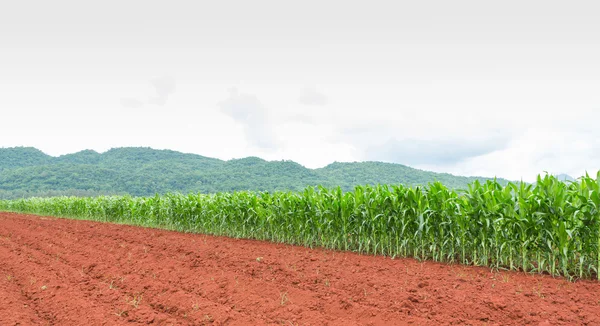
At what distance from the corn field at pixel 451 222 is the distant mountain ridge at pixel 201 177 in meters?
40.0

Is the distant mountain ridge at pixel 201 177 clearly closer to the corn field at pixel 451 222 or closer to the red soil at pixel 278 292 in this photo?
the corn field at pixel 451 222

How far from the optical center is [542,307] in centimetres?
483

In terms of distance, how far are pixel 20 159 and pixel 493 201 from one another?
122334 millimetres

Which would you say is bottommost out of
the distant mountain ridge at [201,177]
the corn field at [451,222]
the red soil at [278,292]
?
the red soil at [278,292]

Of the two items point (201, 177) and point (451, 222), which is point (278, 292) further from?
point (201, 177)

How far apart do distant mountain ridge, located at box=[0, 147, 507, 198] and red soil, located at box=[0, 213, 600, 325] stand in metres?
43.4

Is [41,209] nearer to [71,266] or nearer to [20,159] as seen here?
[71,266]

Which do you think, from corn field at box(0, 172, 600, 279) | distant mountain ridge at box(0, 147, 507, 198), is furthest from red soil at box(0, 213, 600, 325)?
distant mountain ridge at box(0, 147, 507, 198)

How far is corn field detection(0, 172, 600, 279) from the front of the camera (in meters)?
6.42

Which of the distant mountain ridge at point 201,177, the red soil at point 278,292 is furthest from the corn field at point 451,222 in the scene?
the distant mountain ridge at point 201,177

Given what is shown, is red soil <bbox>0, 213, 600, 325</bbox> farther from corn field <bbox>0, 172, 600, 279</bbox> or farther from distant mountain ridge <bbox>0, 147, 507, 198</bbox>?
distant mountain ridge <bbox>0, 147, 507, 198</bbox>

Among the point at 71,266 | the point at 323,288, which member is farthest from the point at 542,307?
the point at 71,266

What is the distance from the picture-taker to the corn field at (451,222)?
6.42 m

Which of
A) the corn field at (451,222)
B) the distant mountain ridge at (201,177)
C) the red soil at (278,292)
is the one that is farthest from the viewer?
the distant mountain ridge at (201,177)
